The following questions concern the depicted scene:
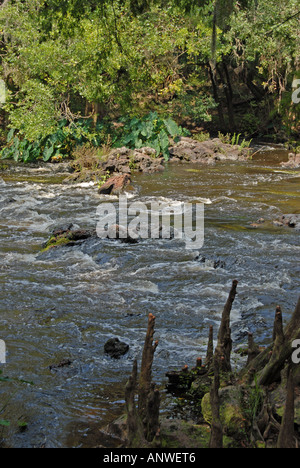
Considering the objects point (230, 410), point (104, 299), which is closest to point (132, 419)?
point (230, 410)

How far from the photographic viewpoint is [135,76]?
55.5ft

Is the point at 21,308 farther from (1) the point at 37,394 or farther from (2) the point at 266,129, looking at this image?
(2) the point at 266,129

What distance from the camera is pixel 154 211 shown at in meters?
11.7

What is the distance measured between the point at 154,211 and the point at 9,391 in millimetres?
7671

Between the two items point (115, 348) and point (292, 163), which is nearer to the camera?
point (115, 348)

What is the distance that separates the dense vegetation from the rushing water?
6.33m

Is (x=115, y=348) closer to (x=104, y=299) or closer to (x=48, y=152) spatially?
(x=104, y=299)

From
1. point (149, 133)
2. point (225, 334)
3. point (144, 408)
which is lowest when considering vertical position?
point (144, 408)
